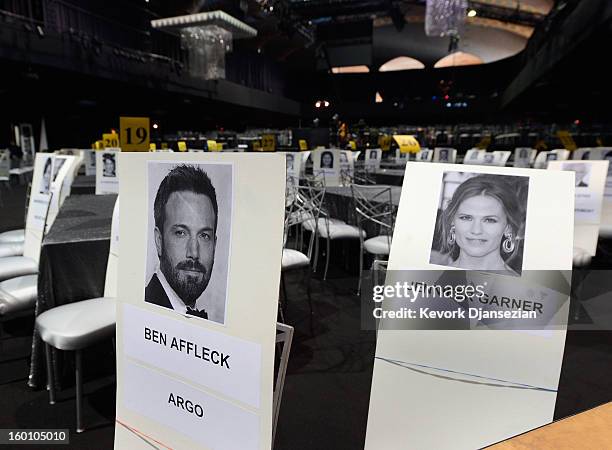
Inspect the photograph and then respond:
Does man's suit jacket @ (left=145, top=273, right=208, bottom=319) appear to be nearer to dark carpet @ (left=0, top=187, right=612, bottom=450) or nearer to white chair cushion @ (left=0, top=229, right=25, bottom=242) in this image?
dark carpet @ (left=0, top=187, right=612, bottom=450)

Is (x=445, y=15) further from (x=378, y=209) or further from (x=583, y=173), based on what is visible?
(x=583, y=173)

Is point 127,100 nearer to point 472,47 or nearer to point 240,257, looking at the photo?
point 240,257

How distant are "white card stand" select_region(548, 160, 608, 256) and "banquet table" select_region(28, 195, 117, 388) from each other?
8.36ft

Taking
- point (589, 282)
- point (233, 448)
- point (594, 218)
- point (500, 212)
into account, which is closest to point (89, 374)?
point (233, 448)

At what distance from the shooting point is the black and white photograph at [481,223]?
1.02 meters

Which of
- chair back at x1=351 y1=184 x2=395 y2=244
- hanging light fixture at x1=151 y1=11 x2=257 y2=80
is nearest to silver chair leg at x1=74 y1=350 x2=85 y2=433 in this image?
chair back at x1=351 y1=184 x2=395 y2=244

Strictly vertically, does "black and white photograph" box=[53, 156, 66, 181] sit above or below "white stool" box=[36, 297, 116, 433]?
above

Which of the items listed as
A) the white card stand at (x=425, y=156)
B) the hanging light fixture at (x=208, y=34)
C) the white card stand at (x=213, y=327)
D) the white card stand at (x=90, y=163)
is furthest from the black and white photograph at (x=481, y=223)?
the white card stand at (x=425, y=156)

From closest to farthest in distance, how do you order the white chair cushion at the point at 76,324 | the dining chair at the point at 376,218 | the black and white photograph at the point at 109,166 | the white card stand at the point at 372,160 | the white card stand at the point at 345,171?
the white chair cushion at the point at 76,324
the dining chair at the point at 376,218
the black and white photograph at the point at 109,166
the white card stand at the point at 345,171
the white card stand at the point at 372,160

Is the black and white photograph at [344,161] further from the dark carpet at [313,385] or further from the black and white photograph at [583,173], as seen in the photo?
the black and white photograph at [583,173]

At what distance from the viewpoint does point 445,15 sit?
6.44 meters

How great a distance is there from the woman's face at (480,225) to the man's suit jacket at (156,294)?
724mm

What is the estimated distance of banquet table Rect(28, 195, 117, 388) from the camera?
1958 mm

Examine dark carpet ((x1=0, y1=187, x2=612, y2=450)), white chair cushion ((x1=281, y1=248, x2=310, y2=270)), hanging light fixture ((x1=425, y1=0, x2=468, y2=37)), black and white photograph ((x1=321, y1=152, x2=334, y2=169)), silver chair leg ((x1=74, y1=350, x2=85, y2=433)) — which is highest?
hanging light fixture ((x1=425, y1=0, x2=468, y2=37))
